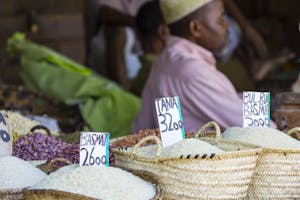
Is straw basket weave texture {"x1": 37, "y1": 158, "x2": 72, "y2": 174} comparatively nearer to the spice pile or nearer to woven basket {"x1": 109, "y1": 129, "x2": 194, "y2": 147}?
the spice pile

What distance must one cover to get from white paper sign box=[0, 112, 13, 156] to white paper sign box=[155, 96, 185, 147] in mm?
426

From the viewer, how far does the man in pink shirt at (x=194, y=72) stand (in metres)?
3.13

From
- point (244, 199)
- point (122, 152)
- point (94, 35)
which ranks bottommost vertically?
point (244, 199)

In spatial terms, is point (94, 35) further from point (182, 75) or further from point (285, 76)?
point (182, 75)

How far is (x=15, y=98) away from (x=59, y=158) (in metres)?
2.14

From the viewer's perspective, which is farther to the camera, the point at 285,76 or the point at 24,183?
the point at 285,76

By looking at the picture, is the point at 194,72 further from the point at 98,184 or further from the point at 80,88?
the point at 80,88

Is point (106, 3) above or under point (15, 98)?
above

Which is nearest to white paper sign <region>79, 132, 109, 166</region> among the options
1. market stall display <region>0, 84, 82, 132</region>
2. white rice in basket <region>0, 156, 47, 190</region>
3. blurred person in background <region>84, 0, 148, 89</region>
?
white rice in basket <region>0, 156, 47, 190</region>

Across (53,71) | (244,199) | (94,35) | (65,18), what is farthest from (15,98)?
(244,199)

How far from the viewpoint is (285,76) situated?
5.44 meters

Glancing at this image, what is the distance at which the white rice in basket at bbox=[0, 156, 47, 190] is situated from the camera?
76.3 inches

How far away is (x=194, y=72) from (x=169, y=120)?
1032 millimetres

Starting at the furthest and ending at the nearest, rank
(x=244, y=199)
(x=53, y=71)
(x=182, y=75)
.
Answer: (x=53, y=71) → (x=182, y=75) → (x=244, y=199)
